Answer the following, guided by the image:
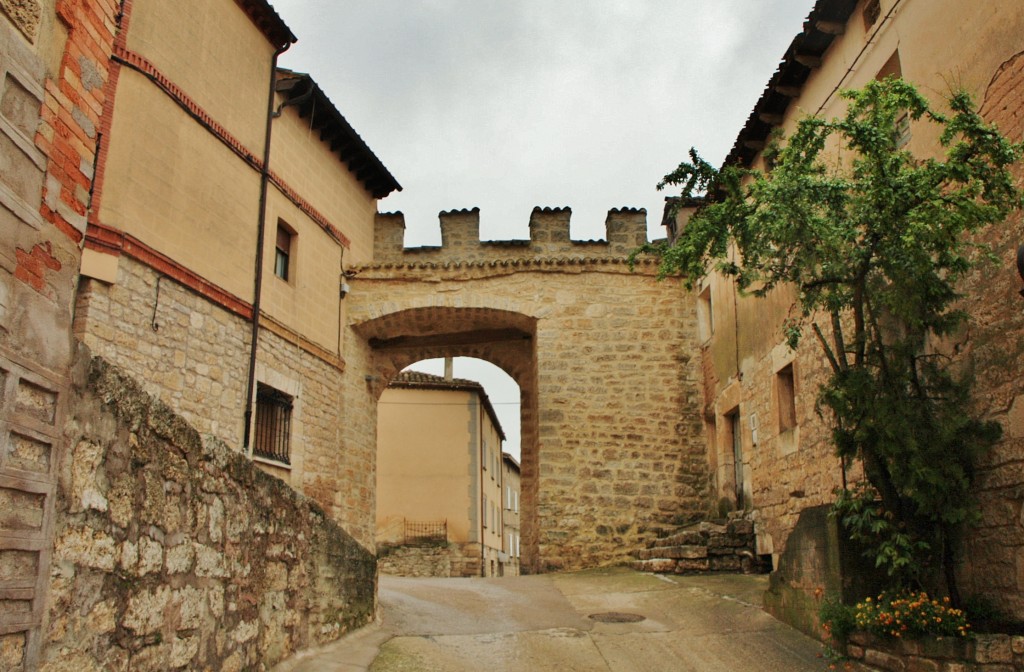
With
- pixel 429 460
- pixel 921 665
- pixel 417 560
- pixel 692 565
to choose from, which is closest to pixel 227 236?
pixel 692 565

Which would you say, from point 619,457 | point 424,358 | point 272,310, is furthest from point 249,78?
point 619,457

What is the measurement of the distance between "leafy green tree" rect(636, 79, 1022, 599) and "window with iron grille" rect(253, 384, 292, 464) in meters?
6.40

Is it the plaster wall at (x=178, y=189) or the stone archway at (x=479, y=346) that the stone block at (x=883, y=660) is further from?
the stone archway at (x=479, y=346)

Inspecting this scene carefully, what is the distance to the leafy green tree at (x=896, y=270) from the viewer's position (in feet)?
18.9

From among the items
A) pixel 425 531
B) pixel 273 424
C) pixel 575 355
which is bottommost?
pixel 425 531

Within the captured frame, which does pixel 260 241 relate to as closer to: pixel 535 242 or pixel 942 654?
pixel 535 242

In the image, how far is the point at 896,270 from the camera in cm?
607

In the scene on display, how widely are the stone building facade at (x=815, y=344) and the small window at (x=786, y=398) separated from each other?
0.01 m

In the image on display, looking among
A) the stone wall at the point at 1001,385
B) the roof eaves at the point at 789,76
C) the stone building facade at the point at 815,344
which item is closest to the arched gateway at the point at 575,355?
the stone building facade at the point at 815,344

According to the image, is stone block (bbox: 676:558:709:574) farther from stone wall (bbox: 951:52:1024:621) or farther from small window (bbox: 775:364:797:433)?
stone wall (bbox: 951:52:1024:621)

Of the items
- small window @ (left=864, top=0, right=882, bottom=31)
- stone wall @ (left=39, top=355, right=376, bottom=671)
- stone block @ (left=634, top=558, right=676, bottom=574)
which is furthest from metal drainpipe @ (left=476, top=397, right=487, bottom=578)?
stone wall @ (left=39, top=355, right=376, bottom=671)

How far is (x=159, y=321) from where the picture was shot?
8898 millimetres

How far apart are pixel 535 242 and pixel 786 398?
19.1ft

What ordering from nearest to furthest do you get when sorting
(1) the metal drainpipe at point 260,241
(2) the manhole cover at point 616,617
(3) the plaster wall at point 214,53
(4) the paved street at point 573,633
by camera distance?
(4) the paved street at point 573,633
(2) the manhole cover at point 616,617
(3) the plaster wall at point 214,53
(1) the metal drainpipe at point 260,241
